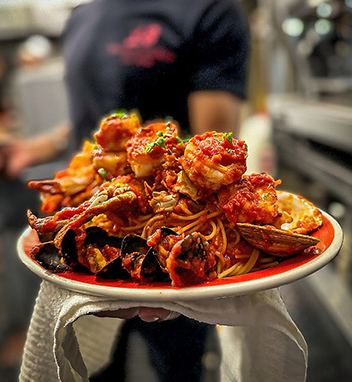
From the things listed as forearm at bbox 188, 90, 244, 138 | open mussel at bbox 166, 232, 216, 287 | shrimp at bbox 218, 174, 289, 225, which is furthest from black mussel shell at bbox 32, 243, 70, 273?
forearm at bbox 188, 90, 244, 138

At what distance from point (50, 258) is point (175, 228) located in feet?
0.90

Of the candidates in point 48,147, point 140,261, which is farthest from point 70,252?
point 48,147

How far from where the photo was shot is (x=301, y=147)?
3174 millimetres

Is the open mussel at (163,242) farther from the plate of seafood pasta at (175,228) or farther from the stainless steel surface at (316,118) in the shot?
the stainless steel surface at (316,118)

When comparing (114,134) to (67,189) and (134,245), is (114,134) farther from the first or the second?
(134,245)

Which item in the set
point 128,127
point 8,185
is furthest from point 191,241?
point 8,185

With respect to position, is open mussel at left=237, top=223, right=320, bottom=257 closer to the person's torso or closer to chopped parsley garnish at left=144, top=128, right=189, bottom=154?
chopped parsley garnish at left=144, top=128, right=189, bottom=154

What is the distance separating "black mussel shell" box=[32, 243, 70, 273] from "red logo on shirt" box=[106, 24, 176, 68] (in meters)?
1.39

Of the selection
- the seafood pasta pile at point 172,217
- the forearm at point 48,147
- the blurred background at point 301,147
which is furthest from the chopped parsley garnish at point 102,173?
the forearm at point 48,147

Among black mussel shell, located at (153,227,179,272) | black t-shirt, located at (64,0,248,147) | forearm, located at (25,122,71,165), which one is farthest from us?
forearm, located at (25,122,71,165)

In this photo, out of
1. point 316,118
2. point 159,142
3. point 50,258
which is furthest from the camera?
point 316,118

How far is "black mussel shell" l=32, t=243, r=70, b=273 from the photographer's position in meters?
0.82

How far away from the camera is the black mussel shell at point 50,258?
82 centimetres

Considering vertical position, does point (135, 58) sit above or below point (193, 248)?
above
